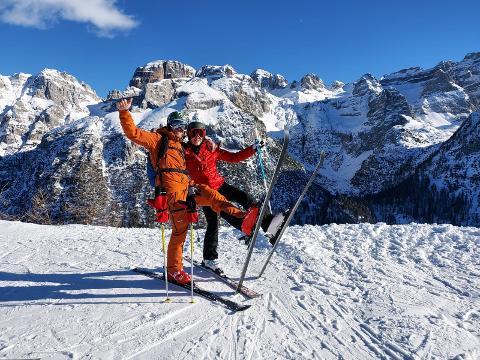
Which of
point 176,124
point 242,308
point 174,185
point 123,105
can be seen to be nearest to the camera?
point 242,308

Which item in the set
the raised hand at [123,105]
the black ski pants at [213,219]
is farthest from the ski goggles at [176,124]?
the black ski pants at [213,219]

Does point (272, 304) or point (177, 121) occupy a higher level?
point (177, 121)

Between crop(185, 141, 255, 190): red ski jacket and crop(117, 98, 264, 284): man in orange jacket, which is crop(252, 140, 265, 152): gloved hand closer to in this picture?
crop(185, 141, 255, 190): red ski jacket

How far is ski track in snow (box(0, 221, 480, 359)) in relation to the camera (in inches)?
192

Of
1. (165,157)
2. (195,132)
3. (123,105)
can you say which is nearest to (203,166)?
(195,132)

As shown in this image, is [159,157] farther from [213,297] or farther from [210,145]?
[213,297]

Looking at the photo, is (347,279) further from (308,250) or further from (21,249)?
(21,249)

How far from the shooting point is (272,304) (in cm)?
619

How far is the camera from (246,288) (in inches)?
268

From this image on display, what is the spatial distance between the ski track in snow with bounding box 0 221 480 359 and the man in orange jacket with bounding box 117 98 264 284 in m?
0.68

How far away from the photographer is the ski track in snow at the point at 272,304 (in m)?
4.88

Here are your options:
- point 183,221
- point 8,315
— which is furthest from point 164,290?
point 8,315

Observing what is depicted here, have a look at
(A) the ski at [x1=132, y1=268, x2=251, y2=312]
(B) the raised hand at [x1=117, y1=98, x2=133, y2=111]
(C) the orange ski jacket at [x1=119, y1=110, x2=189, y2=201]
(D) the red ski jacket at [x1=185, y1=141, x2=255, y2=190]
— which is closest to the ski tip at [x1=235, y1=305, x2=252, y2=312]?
(A) the ski at [x1=132, y1=268, x2=251, y2=312]

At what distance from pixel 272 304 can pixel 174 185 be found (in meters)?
2.49
